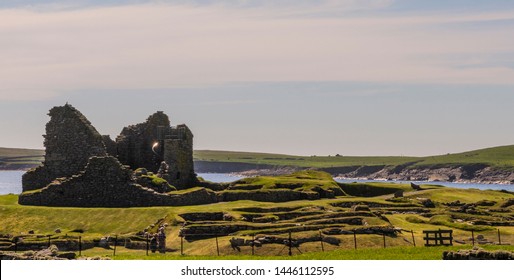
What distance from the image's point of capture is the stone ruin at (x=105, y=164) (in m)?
82.8

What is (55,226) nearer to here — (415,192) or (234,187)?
(234,187)

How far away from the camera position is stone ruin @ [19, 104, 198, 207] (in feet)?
272

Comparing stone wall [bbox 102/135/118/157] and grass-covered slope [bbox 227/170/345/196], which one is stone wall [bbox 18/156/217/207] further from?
stone wall [bbox 102/135/118/157]

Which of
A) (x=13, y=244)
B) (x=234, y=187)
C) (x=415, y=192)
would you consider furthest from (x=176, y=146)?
(x=13, y=244)

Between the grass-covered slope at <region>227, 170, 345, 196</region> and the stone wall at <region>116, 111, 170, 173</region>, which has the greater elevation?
the stone wall at <region>116, 111, 170, 173</region>

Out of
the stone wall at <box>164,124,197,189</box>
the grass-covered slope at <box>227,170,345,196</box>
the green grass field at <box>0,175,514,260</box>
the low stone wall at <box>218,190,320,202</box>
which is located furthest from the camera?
the stone wall at <box>164,124,197,189</box>

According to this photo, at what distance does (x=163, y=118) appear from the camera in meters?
99.9

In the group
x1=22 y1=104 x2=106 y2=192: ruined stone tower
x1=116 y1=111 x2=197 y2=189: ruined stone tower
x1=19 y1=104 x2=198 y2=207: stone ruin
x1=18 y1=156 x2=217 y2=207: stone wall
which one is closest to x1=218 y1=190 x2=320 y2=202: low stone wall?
x1=19 y1=104 x2=198 y2=207: stone ruin

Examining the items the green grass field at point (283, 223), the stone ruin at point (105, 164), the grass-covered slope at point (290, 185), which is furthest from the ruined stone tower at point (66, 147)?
the grass-covered slope at point (290, 185)

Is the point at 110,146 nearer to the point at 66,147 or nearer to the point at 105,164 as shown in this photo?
the point at 66,147

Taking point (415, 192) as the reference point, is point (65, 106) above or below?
above

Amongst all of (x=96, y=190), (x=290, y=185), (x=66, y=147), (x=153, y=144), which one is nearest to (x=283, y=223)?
(x=96, y=190)

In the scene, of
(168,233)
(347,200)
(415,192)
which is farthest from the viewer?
(415,192)

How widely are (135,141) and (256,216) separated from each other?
99.7ft
